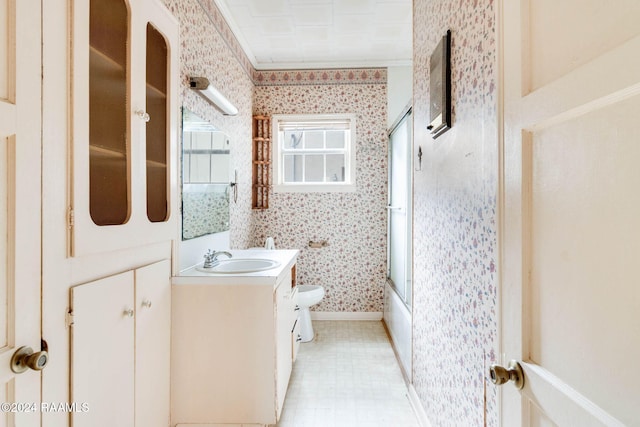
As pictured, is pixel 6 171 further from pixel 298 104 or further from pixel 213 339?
pixel 298 104

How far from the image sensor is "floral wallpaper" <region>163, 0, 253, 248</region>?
6.40 feet

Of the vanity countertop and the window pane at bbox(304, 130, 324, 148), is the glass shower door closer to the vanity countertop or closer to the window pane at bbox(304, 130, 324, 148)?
the window pane at bbox(304, 130, 324, 148)

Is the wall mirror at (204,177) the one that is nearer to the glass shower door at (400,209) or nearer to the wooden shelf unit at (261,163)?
the wooden shelf unit at (261,163)

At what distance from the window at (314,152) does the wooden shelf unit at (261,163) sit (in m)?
0.08

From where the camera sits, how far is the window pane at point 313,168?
3764 millimetres

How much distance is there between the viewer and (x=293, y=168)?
3.79m

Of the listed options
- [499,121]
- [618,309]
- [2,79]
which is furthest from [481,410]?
[2,79]

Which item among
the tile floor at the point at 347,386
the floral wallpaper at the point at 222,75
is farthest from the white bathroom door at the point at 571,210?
the floral wallpaper at the point at 222,75

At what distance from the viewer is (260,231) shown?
3.69 metres

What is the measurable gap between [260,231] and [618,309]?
11.1ft

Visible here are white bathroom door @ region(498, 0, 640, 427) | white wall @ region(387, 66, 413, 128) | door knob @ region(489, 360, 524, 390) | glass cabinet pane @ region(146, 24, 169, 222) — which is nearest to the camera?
white bathroom door @ region(498, 0, 640, 427)

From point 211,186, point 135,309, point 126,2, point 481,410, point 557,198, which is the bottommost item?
point 481,410

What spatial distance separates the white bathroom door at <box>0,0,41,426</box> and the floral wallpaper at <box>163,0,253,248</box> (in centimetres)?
108

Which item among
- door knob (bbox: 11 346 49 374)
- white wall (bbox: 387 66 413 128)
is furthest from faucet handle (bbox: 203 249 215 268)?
white wall (bbox: 387 66 413 128)
